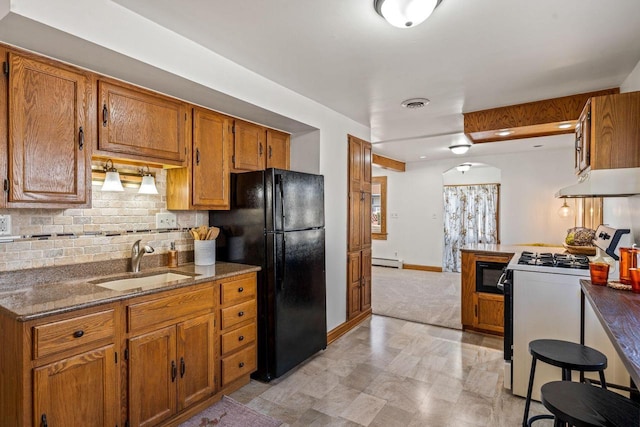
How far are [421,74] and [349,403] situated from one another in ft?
8.13

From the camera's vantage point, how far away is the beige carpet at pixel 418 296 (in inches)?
171

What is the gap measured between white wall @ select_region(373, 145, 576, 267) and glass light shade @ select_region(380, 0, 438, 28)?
4357 mm

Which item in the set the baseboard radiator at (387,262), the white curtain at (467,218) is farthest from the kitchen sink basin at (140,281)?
the white curtain at (467,218)

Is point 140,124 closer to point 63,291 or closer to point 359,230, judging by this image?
point 63,291

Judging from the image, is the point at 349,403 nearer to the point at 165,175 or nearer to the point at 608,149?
the point at 165,175

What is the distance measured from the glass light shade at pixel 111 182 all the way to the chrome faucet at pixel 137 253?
0.40 m

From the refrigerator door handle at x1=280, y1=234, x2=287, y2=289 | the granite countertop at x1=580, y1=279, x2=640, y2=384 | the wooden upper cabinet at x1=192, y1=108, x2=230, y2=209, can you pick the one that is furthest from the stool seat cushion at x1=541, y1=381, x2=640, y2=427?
the wooden upper cabinet at x1=192, y1=108, x2=230, y2=209

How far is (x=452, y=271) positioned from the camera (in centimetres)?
722

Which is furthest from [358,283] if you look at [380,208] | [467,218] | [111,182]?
[467,218]

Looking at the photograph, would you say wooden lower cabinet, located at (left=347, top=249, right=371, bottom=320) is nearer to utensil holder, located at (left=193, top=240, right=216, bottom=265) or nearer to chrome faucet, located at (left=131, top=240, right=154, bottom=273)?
utensil holder, located at (left=193, top=240, right=216, bottom=265)

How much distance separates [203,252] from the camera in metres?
2.76

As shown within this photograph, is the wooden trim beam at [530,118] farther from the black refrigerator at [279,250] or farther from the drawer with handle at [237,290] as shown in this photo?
the drawer with handle at [237,290]

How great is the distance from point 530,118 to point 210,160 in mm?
3000

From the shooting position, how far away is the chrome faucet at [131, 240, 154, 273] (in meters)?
2.41
